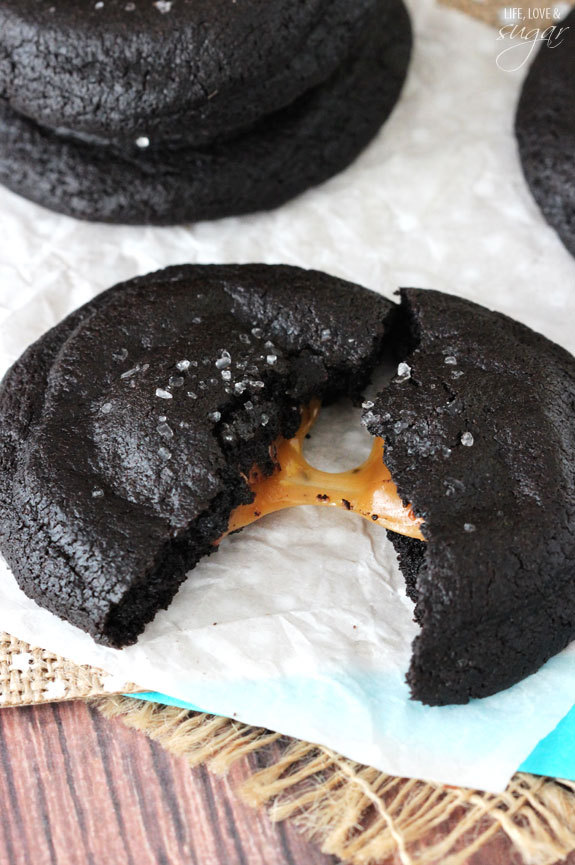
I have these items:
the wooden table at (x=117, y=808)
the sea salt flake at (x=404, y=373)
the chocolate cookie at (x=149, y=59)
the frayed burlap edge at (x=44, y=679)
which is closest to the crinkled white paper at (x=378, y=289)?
the frayed burlap edge at (x=44, y=679)

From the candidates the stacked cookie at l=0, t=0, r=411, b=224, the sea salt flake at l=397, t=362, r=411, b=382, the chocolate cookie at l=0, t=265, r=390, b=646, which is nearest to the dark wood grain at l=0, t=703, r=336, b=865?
the chocolate cookie at l=0, t=265, r=390, b=646

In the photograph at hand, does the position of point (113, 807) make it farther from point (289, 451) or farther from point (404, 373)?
point (404, 373)

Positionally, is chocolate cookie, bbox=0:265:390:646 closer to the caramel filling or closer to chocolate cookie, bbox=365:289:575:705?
the caramel filling

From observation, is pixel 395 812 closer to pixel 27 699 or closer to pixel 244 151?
pixel 27 699

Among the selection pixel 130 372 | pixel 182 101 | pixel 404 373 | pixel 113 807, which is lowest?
pixel 113 807

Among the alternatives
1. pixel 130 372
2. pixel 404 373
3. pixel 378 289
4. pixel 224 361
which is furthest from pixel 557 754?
pixel 378 289

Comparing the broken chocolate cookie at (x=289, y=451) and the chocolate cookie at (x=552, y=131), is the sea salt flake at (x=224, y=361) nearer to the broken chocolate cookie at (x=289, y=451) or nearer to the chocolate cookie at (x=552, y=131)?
the broken chocolate cookie at (x=289, y=451)
